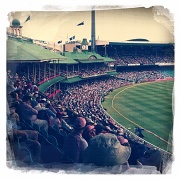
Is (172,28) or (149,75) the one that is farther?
(149,75)

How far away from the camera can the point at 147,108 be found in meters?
4.05

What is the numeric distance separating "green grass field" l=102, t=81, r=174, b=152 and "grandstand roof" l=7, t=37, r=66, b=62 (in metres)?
1.06

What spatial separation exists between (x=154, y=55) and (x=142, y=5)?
709 millimetres

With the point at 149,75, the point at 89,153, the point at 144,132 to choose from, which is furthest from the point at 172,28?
the point at 89,153

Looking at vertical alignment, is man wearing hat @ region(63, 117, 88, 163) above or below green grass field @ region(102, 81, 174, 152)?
below

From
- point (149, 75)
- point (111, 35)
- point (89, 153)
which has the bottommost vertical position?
point (89, 153)

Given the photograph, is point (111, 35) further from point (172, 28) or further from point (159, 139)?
point (159, 139)

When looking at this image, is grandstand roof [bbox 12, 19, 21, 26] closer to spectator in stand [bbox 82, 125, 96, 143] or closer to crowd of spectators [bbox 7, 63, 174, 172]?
crowd of spectators [bbox 7, 63, 174, 172]

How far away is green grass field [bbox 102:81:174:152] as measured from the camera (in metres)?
3.96

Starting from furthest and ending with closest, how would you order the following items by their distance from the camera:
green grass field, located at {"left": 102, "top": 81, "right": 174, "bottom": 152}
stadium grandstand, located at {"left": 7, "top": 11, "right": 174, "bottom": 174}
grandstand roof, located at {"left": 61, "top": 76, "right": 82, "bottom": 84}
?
1. grandstand roof, located at {"left": 61, "top": 76, "right": 82, "bottom": 84}
2. stadium grandstand, located at {"left": 7, "top": 11, "right": 174, "bottom": 174}
3. green grass field, located at {"left": 102, "top": 81, "right": 174, "bottom": 152}

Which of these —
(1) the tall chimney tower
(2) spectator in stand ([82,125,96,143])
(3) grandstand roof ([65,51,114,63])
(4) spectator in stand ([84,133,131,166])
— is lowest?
(4) spectator in stand ([84,133,131,166])

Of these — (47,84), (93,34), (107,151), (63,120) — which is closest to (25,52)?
(47,84)

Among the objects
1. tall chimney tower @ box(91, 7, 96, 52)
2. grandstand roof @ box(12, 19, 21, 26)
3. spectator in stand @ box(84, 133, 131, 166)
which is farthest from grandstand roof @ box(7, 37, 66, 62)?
spectator in stand @ box(84, 133, 131, 166)

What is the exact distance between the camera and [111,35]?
4.11m
